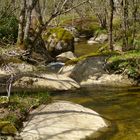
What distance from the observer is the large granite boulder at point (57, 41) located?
1257 inches

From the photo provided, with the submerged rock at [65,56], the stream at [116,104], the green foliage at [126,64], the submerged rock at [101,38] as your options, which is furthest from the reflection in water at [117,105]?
the submerged rock at [101,38]

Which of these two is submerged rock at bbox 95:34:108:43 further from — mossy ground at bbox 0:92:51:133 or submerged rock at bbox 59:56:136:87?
mossy ground at bbox 0:92:51:133

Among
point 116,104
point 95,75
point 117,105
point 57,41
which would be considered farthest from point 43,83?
point 57,41

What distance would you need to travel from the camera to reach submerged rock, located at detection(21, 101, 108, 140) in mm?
10383

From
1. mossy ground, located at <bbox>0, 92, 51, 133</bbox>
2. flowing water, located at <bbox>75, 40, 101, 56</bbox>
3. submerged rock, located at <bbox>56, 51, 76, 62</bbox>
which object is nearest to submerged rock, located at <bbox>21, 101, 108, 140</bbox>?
mossy ground, located at <bbox>0, 92, 51, 133</bbox>

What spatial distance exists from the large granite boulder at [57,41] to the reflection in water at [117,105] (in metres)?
14.1

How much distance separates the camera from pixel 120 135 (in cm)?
1096

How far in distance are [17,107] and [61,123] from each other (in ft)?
4.94

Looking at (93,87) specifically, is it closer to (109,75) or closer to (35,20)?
(109,75)

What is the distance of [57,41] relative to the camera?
3183 cm

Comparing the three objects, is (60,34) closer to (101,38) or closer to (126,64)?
(101,38)

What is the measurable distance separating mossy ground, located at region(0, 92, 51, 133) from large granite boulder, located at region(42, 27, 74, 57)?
727 inches

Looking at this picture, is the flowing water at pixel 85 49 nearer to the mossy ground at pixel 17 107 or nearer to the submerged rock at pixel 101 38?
the submerged rock at pixel 101 38

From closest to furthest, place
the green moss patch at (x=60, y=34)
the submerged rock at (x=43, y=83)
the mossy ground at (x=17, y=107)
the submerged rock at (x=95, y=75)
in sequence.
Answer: the mossy ground at (x=17, y=107) → the submerged rock at (x=43, y=83) → the submerged rock at (x=95, y=75) → the green moss patch at (x=60, y=34)
